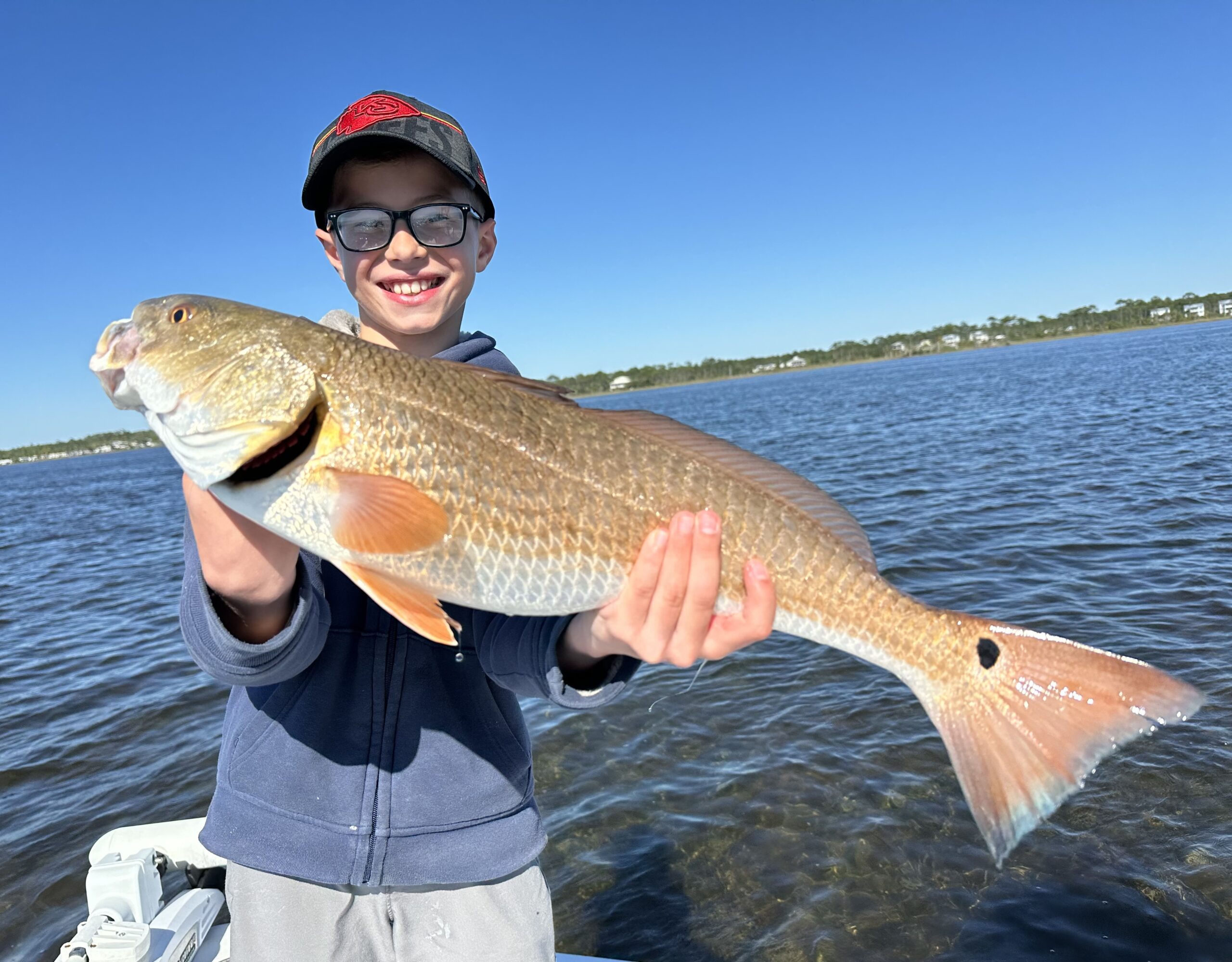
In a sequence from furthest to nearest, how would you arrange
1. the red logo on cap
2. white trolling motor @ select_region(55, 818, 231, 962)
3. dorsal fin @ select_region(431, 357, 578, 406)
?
white trolling motor @ select_region(55, 818, 231, 962) → the red logo on cap → dorsal fin @ select_region(431, 357, 578, 406)

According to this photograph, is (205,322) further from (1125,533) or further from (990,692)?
(1125,533)

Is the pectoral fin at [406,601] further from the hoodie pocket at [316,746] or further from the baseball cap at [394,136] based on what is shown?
the baseball cap at [394,136]

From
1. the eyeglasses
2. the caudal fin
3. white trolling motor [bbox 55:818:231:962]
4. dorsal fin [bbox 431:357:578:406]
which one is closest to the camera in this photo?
the caudal fin

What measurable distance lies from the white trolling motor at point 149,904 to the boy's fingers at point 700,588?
2509 mm

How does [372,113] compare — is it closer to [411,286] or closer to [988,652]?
[411,286]

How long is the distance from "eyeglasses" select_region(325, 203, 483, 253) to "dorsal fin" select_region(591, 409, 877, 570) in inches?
42.2

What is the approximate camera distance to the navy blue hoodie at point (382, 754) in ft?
8.46

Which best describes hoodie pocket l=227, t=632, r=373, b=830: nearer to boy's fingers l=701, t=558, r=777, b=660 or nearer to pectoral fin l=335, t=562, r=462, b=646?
pectoral fin l=335, t=562, r=462, b=646

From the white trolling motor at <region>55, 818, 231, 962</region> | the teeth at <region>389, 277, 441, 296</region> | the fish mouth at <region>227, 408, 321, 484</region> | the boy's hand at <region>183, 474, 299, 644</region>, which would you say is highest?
the teeth at <region>389, 277, 441, 296</region>

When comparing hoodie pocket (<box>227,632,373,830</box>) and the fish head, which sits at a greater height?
the fish head

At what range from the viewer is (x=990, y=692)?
8.87ft

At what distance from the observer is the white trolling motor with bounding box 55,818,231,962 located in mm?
3646

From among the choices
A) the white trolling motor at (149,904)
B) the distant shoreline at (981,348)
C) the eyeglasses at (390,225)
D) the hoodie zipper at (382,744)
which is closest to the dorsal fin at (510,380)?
the eyeglasses at (390,225)

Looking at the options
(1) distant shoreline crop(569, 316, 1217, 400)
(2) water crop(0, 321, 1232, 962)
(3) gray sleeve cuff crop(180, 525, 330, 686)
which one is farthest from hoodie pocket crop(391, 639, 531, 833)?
(1) distant shoreline crop(569, 316, 1217, 400)
